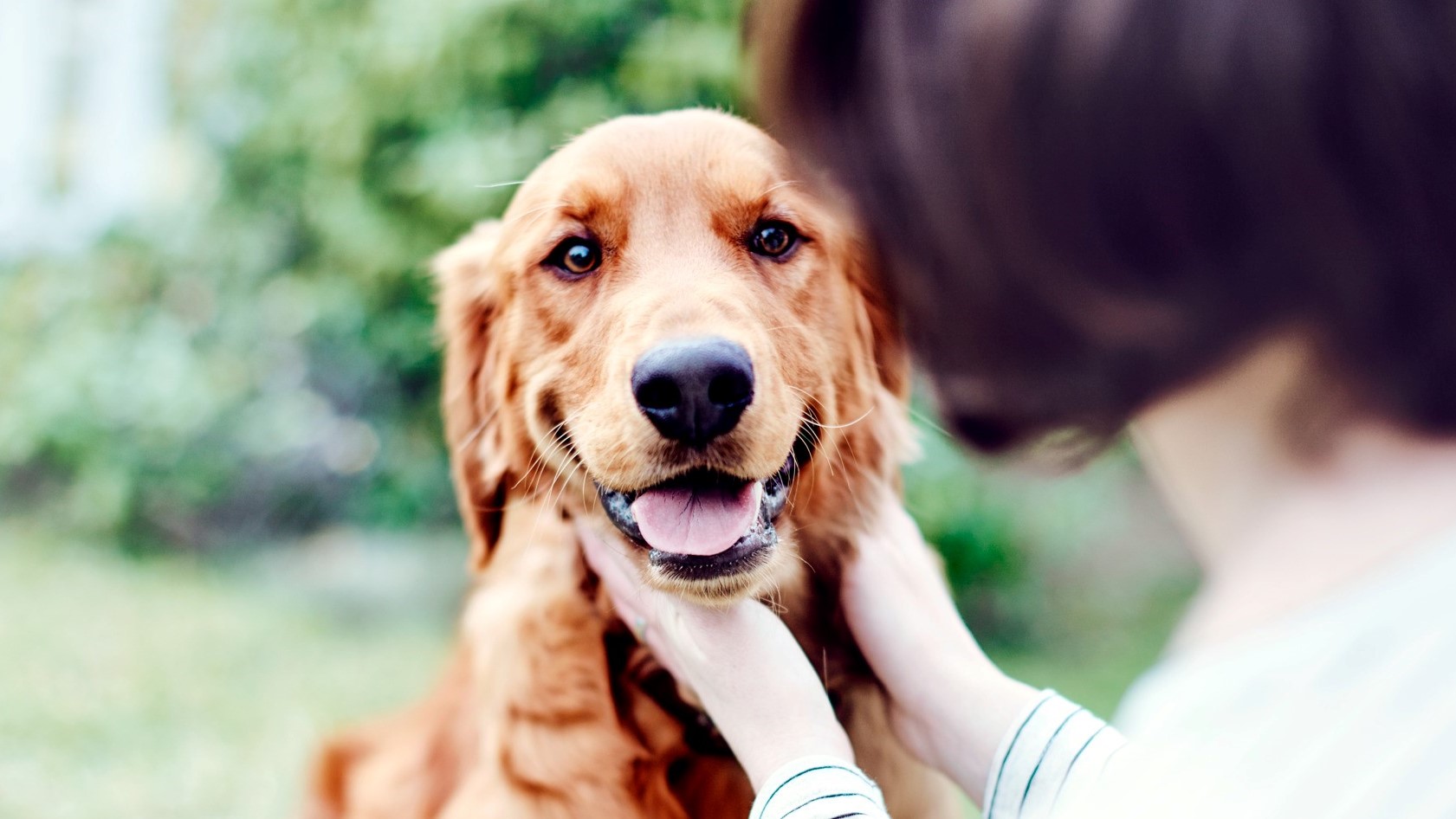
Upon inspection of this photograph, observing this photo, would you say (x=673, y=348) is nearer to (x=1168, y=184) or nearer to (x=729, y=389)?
(x=729, y=389)

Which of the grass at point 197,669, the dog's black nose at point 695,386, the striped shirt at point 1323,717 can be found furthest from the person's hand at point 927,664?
the grass at point 197,669

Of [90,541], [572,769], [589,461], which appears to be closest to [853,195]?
[589,461]

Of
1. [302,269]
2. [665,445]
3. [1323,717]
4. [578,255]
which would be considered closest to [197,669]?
[302,269]

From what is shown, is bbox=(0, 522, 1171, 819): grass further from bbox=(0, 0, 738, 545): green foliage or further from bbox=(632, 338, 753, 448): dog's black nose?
bbox=(632, 338, 753, 448): dog's black nose

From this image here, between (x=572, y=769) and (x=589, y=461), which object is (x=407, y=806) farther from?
(x=589, y=461)

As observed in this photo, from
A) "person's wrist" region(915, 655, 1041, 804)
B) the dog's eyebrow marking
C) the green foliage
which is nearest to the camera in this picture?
"person's wrist" region(915, 655, 1041, 804)

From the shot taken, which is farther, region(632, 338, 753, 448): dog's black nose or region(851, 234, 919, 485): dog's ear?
region(851, 234, 919, 485): dog's ear

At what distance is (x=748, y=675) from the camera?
1.74 metres

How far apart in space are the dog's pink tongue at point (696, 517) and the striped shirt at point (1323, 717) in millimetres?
877

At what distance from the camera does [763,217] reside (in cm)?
203

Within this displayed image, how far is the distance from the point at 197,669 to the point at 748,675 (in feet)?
13.0

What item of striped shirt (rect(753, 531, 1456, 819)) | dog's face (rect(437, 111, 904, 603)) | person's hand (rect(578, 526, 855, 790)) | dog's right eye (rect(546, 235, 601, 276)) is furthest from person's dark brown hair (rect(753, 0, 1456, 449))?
dog's right eye (rect(546, 235, 601, 276))

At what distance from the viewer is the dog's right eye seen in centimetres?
209

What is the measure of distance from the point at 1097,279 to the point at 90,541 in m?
6.60
